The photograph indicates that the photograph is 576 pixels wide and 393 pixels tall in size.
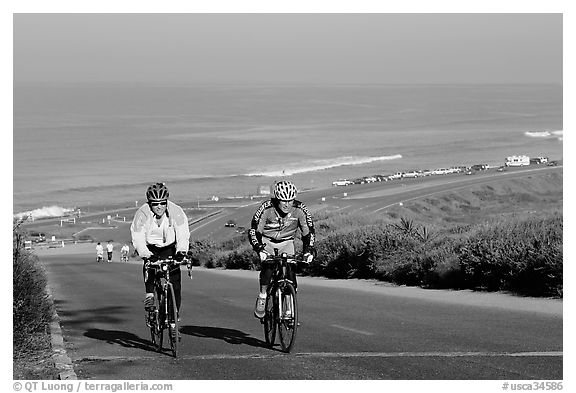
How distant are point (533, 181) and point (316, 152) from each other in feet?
119

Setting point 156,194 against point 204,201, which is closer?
point 156,194

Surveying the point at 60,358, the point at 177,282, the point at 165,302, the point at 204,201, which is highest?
the point at 204,201

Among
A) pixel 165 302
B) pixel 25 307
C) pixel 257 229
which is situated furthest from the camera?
pixel 25 307

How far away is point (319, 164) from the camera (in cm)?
8444

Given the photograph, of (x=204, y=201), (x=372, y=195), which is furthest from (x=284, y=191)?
(x=204, y=201)

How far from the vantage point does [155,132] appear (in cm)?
11894

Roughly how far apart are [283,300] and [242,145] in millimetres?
84819

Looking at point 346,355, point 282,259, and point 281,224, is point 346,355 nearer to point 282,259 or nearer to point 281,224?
point 282,259

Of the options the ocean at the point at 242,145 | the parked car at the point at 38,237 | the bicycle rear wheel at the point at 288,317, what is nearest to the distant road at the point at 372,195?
the ocean at the point at 242,145

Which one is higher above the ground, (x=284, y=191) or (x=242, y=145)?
(x=242, y=145)

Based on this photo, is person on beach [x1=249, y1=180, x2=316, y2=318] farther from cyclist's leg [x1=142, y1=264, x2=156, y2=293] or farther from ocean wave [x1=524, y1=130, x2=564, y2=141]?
ocean wave [x1=524, y1=130, x2=564, y2=141]

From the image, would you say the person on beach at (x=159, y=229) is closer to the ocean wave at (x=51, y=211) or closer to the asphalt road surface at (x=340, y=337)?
the asphalt road surface at (x=340, y=337)

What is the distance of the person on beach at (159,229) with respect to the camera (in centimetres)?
984

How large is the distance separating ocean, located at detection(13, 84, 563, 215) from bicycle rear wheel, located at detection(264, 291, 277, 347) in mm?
51410
